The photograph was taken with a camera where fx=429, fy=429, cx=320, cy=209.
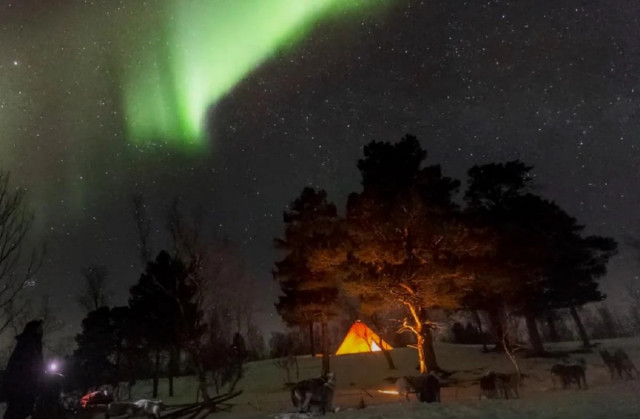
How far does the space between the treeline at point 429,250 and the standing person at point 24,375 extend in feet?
47.7

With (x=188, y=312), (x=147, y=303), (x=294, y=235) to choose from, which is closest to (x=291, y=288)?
(x=294, y=235)

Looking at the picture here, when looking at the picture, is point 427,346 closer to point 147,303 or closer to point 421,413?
point 421,413

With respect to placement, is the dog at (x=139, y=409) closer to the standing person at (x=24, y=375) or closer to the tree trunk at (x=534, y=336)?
the standing person at (x=24, y=375)

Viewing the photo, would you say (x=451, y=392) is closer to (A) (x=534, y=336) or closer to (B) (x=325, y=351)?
(B) (x=325, y=351)

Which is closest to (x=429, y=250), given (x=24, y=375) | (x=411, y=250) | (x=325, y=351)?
(x=411, y=250)

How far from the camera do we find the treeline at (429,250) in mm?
21516

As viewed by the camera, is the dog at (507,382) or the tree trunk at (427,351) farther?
the tree trunk at (427,351)

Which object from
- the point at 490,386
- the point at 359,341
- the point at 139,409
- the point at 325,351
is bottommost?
the point at 139,409

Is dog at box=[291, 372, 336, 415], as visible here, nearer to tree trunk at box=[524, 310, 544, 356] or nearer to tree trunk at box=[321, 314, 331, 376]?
tree trunk at box=[321, 314, 331, 376]

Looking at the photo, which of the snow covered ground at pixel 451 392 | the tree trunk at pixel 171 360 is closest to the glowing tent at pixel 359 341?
the snow covered ground at pixel 451 392

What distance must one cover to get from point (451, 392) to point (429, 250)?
263 inches

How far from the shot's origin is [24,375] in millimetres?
9430

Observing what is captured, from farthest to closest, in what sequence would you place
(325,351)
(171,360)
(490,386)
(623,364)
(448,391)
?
(171,360) < (325,351) < (448,391) < (623,364) < (490,386)

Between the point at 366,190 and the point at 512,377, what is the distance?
12154 millimetres
